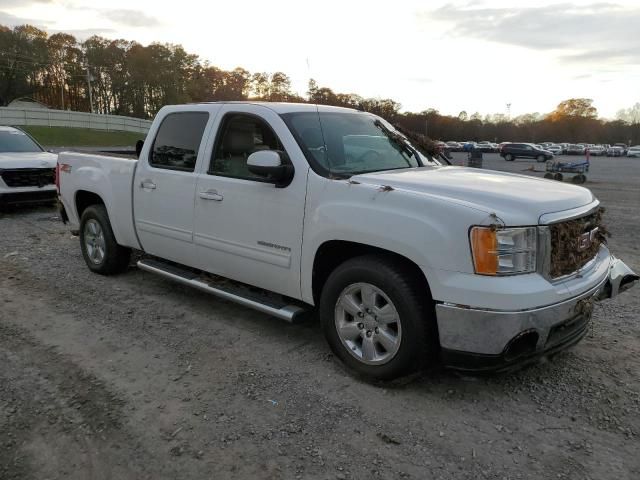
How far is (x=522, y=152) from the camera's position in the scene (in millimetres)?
46562

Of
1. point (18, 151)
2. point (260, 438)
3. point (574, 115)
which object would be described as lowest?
point (260, 438)

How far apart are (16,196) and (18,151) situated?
161 centimetres

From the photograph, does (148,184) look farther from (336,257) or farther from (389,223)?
(389,223)

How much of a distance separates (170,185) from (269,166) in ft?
4.88

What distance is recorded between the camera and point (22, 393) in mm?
3473

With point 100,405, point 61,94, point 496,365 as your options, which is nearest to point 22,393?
point 100,405

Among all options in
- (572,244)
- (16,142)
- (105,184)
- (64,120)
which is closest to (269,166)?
(572,244)

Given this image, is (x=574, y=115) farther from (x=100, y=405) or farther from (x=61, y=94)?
(x=100, y=405)

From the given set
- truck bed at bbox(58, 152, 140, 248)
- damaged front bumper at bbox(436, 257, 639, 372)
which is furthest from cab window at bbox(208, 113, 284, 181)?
damaged front bumper at bbox(436, 257, 639, 372)

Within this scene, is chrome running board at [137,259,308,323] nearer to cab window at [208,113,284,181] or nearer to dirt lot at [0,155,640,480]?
dirt lot at [0,155,640,480]

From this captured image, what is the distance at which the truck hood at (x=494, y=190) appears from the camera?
3.16 meters

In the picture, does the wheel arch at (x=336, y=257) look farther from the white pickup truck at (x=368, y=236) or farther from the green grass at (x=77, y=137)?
the green grass at (x=77, y=137)

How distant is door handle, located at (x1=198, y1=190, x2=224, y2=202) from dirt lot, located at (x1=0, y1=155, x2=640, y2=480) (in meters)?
1.10

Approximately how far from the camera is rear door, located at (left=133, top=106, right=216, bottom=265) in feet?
15.5
